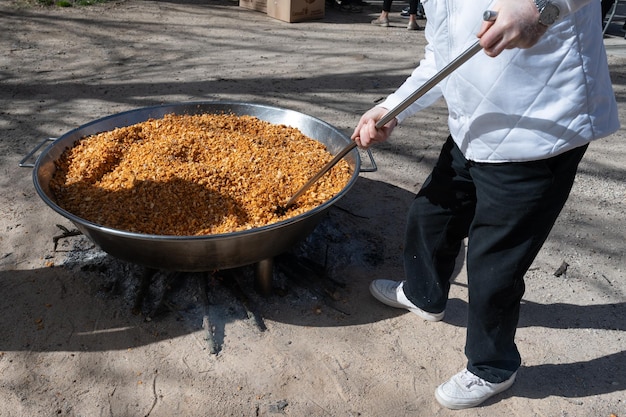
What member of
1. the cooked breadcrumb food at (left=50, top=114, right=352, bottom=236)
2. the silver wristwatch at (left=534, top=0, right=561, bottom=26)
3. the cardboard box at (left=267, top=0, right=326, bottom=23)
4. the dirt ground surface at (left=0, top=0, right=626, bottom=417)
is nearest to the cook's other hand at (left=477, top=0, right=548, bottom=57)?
the silver wristwatch at (left=534, top=0, right=561, bottom=26)

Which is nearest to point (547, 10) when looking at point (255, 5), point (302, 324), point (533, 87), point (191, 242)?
point (533, 87)

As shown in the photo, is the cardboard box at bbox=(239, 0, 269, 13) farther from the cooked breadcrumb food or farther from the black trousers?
the black trousers

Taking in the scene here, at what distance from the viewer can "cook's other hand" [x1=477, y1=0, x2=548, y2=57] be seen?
124 cm

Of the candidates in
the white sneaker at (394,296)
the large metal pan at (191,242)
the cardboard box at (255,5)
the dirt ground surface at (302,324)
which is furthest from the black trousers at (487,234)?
the cardboard box at (255,5)

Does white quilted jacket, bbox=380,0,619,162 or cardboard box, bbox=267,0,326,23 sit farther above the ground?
white quilted jacket, bbox=380,0,619,162

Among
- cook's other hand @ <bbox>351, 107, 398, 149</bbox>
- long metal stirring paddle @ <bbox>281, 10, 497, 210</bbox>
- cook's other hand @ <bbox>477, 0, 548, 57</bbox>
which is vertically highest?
cook's other hand @ <bbox>477, 0, 548, 57</bbox>

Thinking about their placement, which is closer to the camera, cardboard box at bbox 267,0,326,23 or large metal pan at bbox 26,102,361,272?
large metal pan at bbox 26,102,361,272

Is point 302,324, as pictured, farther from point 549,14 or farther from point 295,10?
point 295,10

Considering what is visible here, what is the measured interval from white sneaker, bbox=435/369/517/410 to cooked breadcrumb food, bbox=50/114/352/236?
2.61ft

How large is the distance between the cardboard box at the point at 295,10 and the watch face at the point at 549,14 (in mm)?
5899

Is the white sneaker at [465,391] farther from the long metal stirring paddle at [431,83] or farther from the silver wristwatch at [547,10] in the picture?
the silver wristwatch at [547,10]

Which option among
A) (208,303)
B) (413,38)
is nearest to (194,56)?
(413,38)

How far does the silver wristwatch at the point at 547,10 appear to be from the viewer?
123 centimetres

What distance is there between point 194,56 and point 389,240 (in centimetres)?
348
